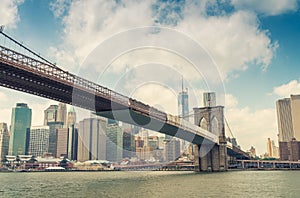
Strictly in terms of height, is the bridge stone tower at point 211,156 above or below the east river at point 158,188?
above

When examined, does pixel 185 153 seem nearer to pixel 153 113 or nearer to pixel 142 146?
pixel 142 146

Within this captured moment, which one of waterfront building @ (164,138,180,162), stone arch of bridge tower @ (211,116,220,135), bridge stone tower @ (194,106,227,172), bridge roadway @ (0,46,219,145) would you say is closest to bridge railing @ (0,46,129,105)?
bridge roadway @ (0,46,219,145)

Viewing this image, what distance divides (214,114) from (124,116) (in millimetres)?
70721

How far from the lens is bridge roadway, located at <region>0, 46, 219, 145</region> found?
3647cm

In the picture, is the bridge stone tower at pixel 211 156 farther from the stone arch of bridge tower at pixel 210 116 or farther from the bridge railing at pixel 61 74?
the bridge railing at pixel 61 74

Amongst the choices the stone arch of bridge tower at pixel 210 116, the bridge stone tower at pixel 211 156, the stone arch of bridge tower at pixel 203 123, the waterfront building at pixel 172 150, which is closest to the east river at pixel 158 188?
the bridge stone tower at pixel 211 156

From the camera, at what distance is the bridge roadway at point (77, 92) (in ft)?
120

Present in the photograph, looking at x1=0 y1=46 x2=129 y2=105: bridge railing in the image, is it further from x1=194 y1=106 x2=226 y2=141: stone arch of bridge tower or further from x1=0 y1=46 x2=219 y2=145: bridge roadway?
x1=194 y1=106 x2=226 y2=141: stone arch of bridge tower

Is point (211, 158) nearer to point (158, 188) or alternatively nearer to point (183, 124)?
point (183, 124)

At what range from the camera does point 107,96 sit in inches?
2014

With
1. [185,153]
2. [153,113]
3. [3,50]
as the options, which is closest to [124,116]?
[153,113]

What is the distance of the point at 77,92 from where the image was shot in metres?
47.0

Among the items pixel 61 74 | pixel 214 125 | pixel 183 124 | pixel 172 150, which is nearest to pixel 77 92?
pixel 61 74

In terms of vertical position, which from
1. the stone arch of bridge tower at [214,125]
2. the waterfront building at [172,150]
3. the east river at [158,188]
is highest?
the stone arch of bridge tower at [214,125]
